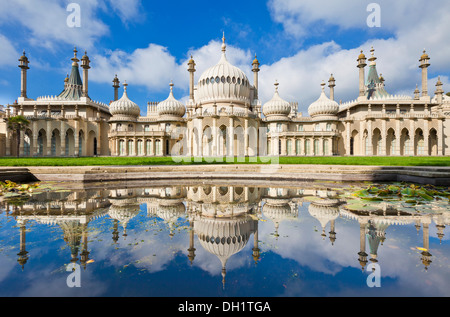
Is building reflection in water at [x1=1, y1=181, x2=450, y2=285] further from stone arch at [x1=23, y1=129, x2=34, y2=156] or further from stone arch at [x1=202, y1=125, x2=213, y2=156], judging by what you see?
stone arch at [x1=23, y1=129, x2=34, y2=156]

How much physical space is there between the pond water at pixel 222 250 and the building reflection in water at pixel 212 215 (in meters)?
0.03

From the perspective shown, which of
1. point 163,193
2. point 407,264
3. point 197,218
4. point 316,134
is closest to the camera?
point 407,264

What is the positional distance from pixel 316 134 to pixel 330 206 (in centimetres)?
3069

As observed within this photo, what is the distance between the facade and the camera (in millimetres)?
32125

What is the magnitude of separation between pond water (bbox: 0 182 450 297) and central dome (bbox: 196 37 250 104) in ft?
94.4

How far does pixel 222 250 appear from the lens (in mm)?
3957

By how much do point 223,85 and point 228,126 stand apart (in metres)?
7.06

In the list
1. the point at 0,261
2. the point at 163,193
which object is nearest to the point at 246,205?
the point at 163,193

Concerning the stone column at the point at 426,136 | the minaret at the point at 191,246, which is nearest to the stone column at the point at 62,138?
the minaret at the point at 191,246

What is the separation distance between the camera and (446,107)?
4156 centimetres

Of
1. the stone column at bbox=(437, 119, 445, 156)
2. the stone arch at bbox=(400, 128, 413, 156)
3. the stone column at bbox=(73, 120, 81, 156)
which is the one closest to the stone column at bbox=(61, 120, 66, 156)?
the stone column at bbox=(73, 120, 81, 156)
